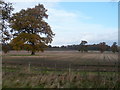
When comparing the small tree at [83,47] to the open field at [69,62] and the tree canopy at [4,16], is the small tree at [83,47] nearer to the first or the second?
the open field at [69,62]

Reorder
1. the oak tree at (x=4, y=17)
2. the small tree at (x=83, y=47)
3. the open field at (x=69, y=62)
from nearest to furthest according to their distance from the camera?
the open field at (x=69, y=62) < the oak tree at (x=4, y=17) < the small tree at (x=83, y=47)

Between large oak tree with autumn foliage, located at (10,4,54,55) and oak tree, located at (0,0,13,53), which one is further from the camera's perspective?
large oak tree with autumn foliage, located at (10,4,54,55)

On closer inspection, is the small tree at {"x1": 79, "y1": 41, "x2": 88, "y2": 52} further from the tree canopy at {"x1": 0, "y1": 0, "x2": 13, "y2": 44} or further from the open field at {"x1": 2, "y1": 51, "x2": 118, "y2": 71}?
the tree canopy at {"x1": 0, "y1": 0, "x2": 13, "y2": 44}

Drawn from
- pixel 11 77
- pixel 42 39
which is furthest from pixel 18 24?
pixel 11 77

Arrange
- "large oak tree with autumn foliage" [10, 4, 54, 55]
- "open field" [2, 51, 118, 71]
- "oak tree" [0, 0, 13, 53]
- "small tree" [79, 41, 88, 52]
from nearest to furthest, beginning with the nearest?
"open field" [2, 51, 118, 71]
"oak tree" [0, 0, 13, 53]
"large oak tree with autumn foliage" [10, 4, 54, 55]
"small tree" [79, 41, 88, 52]

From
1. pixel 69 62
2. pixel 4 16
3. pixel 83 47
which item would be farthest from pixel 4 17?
pixel 83 47

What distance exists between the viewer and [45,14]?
5844cm

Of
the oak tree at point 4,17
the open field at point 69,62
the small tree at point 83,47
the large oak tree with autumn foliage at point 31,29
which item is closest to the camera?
the open field at point 69,62

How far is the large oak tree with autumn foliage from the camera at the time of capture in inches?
2149

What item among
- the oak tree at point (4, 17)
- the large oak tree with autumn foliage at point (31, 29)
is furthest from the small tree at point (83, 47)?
the oak tree at point (4, 17)

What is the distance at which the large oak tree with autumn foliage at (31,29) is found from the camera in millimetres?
54594

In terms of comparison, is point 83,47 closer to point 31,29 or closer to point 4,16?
point 31,29

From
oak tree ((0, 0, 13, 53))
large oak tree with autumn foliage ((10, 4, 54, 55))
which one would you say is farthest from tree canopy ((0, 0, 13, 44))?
large oak tree with autumn foliage ((10, 4, 54, 55))

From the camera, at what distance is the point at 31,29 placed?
58.1 meters
